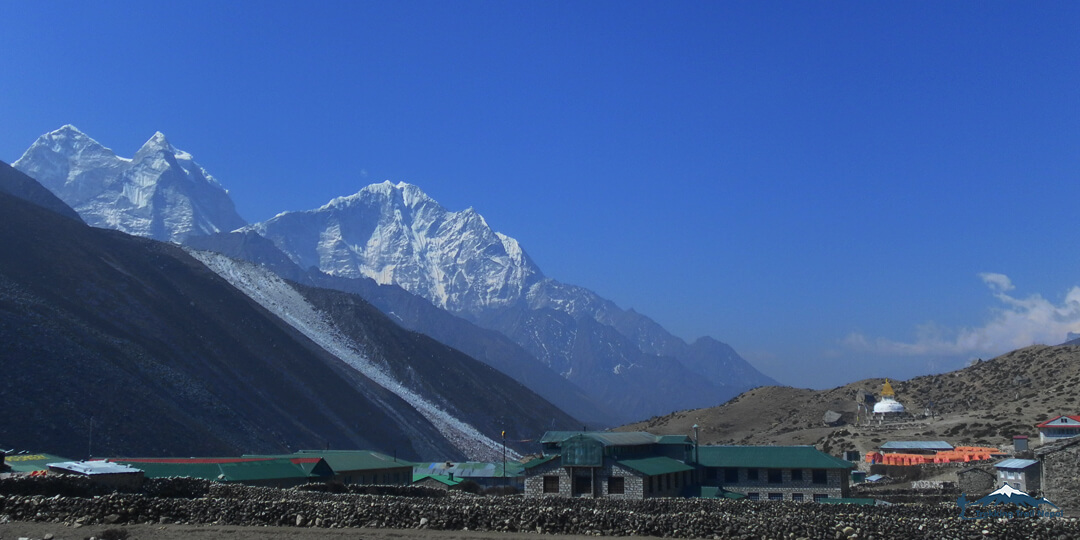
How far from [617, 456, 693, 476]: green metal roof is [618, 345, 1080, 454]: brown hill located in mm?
41093

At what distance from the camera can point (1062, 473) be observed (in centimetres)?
4556

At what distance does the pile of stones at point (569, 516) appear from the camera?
2495cm

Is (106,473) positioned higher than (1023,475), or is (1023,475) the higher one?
(106,473)

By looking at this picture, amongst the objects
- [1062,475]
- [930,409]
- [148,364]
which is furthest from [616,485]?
[148,364]

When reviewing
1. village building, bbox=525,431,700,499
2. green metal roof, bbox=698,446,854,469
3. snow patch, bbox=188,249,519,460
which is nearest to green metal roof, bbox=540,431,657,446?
village building, bbox=525,431,700,499

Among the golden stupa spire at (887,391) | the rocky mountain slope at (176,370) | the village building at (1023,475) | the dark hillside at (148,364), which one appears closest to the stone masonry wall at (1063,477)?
the village building at (1023,475)

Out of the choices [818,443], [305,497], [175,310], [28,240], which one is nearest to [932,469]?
[818,443]

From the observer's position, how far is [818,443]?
321ft

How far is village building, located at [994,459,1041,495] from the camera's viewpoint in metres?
52.4

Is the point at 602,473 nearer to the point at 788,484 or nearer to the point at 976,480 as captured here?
the point at 788,484

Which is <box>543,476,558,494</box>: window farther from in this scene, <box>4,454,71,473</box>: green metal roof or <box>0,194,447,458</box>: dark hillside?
<box>0,194,447,458</box>: dark hillside

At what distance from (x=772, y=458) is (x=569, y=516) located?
32.2 m

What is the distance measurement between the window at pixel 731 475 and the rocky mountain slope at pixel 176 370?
60.2 m

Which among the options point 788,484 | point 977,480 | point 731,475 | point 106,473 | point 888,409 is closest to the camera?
point 106,473
